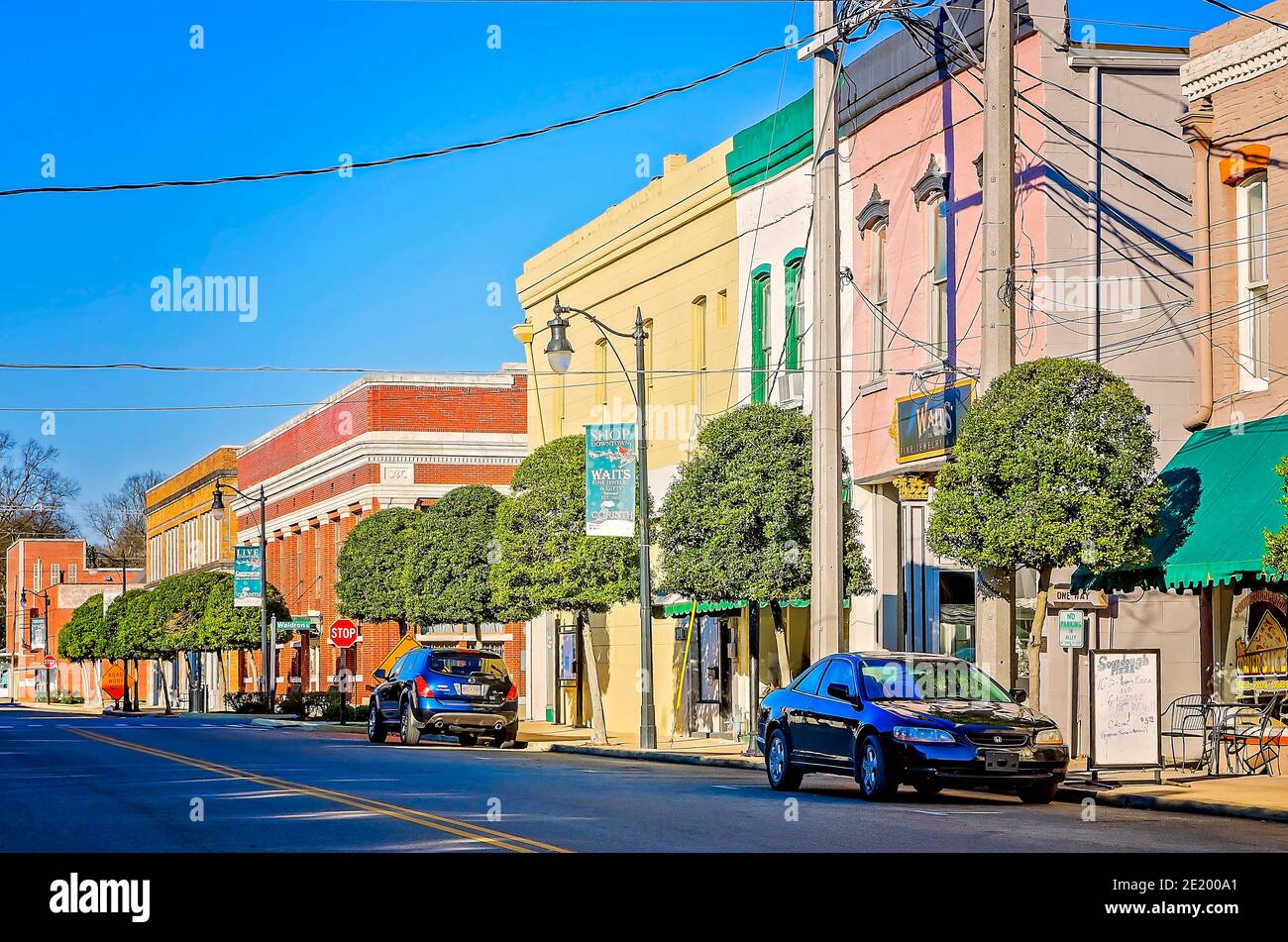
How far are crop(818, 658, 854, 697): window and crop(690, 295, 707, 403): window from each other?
55.9 feet

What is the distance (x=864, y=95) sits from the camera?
3058cm

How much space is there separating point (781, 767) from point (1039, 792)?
3.11 m

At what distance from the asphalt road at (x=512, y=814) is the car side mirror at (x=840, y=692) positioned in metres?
1.02

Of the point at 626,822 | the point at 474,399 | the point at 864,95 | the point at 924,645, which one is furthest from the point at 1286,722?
the point at 474,399

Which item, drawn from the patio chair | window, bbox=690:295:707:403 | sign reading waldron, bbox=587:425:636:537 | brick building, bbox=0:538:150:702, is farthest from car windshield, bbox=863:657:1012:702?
brick building, bbox=0:538:150:702

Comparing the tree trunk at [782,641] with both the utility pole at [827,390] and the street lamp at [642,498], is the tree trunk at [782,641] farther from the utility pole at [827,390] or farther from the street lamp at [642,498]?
the utility pole at [827,390]

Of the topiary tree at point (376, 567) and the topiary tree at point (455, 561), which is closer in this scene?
the topiary tree at point (455, 561)

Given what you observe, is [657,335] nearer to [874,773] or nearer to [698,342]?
[698,342]

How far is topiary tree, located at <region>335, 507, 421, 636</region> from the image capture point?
165 feet

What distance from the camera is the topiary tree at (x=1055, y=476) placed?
21297mm

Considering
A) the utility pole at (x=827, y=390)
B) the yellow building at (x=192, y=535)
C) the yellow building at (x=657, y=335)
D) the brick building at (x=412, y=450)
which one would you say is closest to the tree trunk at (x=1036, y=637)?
the utility pole at (x=827, y=390)

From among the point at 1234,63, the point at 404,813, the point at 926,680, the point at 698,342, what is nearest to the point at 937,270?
the point at 1234,63
